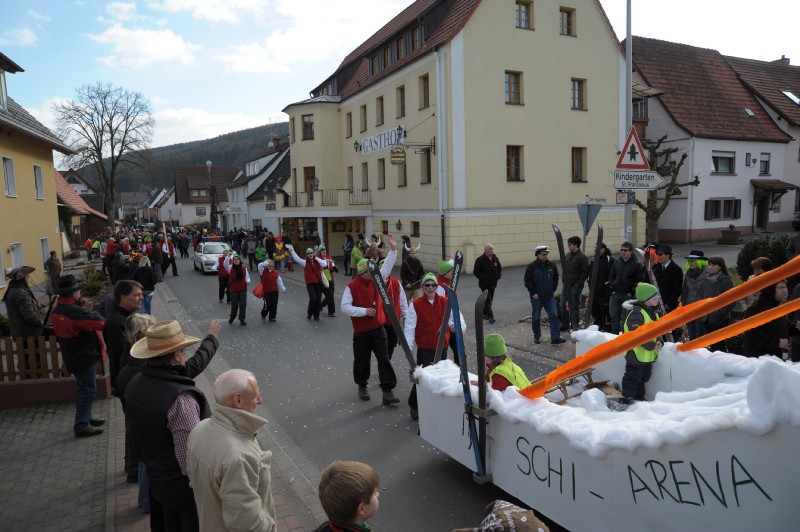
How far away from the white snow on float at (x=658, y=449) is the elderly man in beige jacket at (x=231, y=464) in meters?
1.97

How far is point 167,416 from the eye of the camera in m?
3.24

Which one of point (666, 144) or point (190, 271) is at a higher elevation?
point (666, 144)

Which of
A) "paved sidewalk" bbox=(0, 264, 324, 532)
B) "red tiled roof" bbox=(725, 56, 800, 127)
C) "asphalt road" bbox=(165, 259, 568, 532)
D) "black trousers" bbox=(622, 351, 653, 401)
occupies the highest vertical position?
"red tiled roof" bbox=(725, 56, 800, 127)

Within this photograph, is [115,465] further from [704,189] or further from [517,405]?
[704,189]

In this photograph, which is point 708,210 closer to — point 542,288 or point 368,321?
point 542,288

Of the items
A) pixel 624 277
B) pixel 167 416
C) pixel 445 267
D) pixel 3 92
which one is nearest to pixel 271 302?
pixel 445 267

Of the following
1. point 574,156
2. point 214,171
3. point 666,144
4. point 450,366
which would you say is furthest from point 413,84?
point 214,171

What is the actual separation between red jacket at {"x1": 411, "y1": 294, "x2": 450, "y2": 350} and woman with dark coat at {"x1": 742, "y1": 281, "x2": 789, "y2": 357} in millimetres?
3449

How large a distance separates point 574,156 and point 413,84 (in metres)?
7.44

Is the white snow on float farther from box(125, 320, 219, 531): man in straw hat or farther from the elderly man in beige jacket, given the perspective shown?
box(125, 320, 219, 531): man in straw hat

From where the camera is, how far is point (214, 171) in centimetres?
7394

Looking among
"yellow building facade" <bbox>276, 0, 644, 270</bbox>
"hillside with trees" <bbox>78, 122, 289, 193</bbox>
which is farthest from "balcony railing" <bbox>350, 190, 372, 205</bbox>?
"hillside with trees" <bbox>78, 122, 289, 193</bbox>

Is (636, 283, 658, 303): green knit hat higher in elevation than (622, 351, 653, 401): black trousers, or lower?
higher

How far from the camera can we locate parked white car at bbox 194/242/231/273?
24.5 meters
